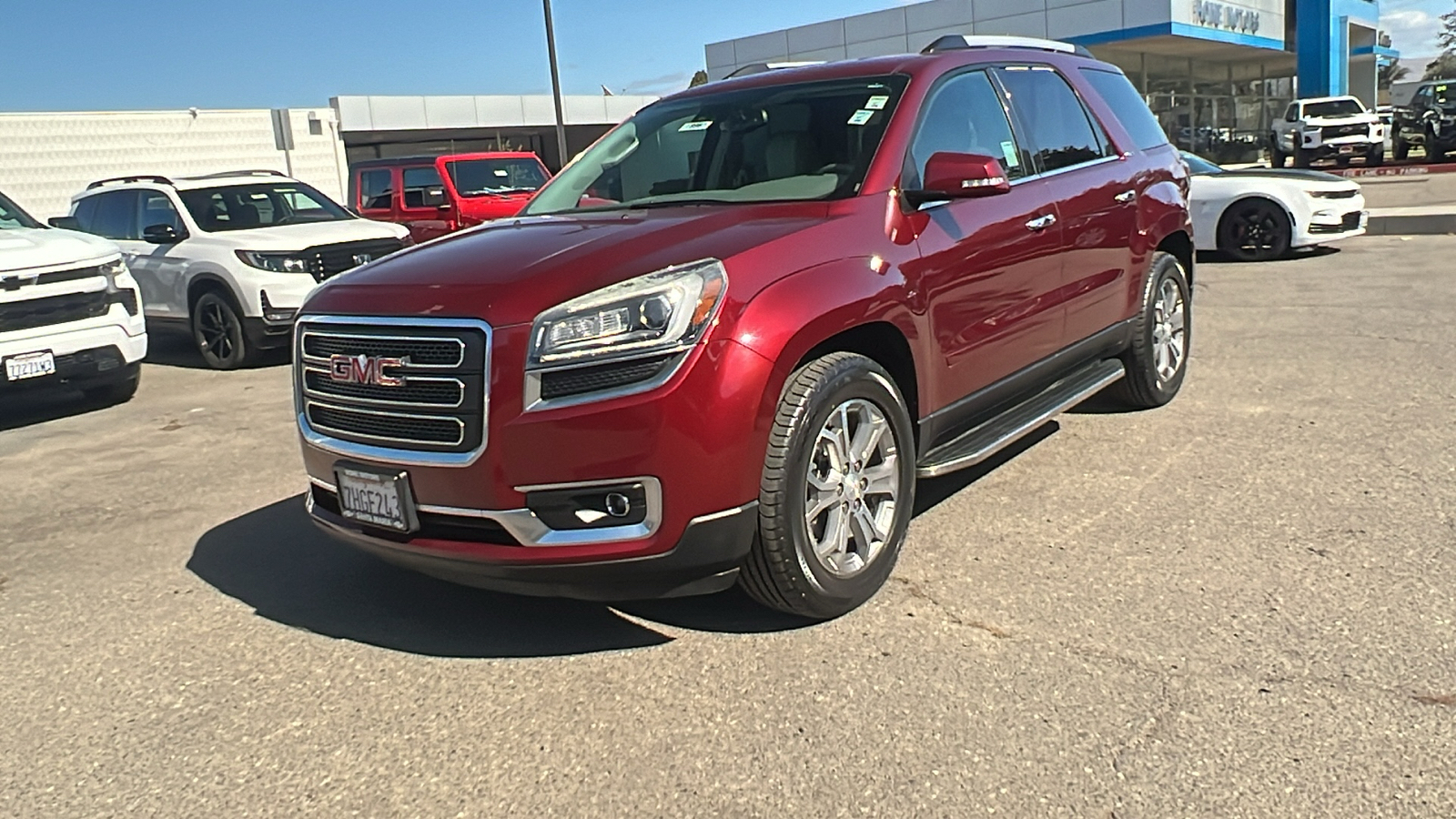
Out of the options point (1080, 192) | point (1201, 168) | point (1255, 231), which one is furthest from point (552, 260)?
point (1201, 168)

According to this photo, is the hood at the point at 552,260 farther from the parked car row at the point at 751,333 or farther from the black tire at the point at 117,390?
the black tire at the point at 117,390

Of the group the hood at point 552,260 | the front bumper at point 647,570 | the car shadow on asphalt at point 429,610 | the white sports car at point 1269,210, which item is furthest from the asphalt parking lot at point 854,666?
the white sports car at point 1269,210

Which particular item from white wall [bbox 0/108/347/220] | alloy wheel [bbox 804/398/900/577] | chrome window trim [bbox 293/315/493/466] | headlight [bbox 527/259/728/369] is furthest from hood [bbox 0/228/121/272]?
white wall [bbox 0/108/347/220]

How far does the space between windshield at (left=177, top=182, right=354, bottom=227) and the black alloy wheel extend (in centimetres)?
81

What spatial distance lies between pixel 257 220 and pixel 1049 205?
27.3ft

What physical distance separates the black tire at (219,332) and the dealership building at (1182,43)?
24.6m

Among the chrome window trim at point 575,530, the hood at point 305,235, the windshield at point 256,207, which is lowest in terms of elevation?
the chrome window trim at point 575,530

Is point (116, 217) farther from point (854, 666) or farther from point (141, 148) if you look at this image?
point (141, 148)

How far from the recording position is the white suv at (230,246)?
9.78 m

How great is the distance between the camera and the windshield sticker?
4.79 meters

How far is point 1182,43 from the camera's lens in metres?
35.2

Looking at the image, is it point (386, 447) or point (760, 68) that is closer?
point (386, 447)

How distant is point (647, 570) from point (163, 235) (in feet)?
29.2

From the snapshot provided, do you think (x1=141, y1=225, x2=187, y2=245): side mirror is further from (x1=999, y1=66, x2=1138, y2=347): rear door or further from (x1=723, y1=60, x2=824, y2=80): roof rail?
(x1=999, y1=66, x2=1138, y2=347): rear door
